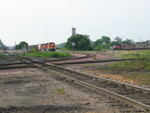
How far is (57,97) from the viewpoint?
9391 mm

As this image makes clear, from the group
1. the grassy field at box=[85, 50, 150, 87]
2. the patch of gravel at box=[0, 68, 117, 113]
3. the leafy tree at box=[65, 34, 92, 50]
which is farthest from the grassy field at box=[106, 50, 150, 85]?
the leafy tree at box=[65, 34, 92, 50]

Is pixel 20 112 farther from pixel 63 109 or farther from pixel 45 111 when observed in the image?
pixel 63 109

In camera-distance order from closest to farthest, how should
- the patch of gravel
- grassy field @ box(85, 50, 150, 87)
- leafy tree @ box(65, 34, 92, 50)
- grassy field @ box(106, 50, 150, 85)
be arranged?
the patch of gravel
grassy field @ box(85, 50, 150, 87)
grassy field @ box(106, 50, 150, 85)
leafy tree @ box(65, 34, 92, 50)

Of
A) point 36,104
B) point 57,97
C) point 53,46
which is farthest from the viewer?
point 53,46

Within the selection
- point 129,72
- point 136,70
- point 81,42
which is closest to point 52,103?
point 129,72

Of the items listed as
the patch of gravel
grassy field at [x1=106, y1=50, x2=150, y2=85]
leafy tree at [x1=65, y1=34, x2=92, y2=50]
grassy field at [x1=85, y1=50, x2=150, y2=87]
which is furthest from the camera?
leafy tree at [x1=65, y1=34, x2=92, y2=50]

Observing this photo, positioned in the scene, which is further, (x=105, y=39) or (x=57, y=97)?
(x=105, y=39)

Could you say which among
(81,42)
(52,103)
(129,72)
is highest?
(81,42)

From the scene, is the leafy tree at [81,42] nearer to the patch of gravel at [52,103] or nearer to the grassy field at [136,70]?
the grassy field at [136,70]

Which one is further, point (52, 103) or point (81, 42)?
point (81, 42)

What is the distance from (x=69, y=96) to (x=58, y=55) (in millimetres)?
39336

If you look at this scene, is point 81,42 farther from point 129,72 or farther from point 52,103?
point 52,103

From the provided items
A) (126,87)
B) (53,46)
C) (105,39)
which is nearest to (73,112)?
(126,87)

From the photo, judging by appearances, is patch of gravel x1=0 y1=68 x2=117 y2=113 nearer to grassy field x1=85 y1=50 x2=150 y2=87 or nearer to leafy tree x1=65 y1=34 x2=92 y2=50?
grassy field x1=85 y1=50 x2=150 y2=87
